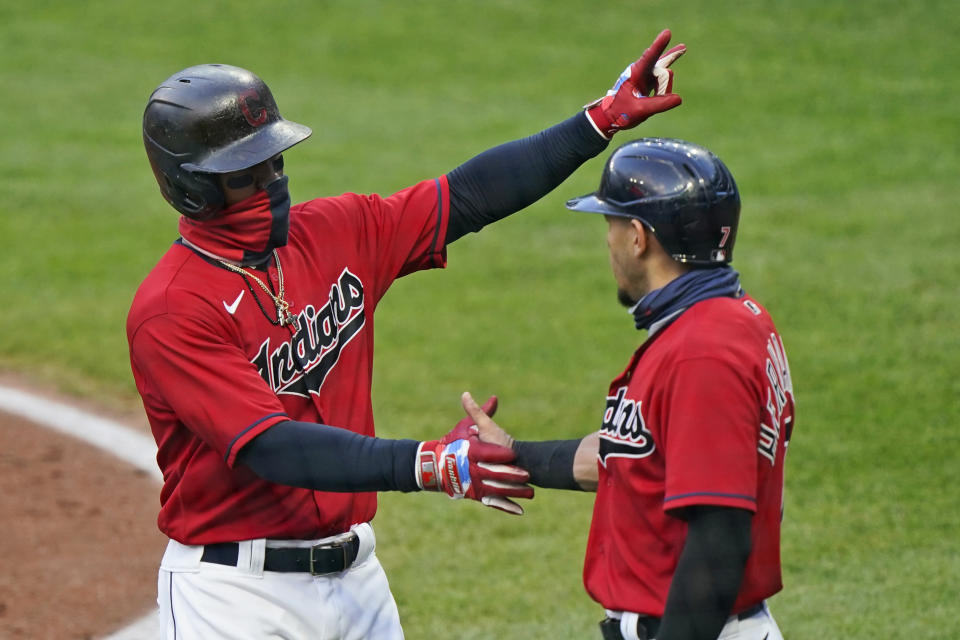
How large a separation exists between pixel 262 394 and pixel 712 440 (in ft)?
4.09

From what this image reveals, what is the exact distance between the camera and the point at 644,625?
3.15m

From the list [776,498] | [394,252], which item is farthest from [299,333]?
[776,498]

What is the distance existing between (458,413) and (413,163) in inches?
221

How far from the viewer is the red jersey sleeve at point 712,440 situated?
2873 mm

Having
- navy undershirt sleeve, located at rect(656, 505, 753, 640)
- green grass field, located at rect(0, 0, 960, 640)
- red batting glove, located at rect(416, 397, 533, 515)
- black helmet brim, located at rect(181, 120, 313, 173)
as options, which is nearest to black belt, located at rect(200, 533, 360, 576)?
red batting glove, located at rect(416, 397, 533, 515)

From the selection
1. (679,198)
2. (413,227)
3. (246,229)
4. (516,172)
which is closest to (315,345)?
(246,229)

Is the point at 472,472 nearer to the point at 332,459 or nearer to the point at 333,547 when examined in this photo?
the point at 332,459

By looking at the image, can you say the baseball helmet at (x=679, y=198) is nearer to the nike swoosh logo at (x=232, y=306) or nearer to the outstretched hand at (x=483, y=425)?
the outstretched hand at (x=483, y=425)

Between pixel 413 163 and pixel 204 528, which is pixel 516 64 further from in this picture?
pixel 204 528

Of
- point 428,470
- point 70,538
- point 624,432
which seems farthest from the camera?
point 70,538

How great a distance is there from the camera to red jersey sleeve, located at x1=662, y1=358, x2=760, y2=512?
2873 mm

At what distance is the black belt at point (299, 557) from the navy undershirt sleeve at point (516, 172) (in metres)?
1.12

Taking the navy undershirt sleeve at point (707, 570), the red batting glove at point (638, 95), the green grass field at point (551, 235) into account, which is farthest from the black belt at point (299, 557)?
the green grass field at point (551, 235)

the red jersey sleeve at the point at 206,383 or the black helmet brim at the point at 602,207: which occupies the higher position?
the black helmet brim at the point at 602,207
